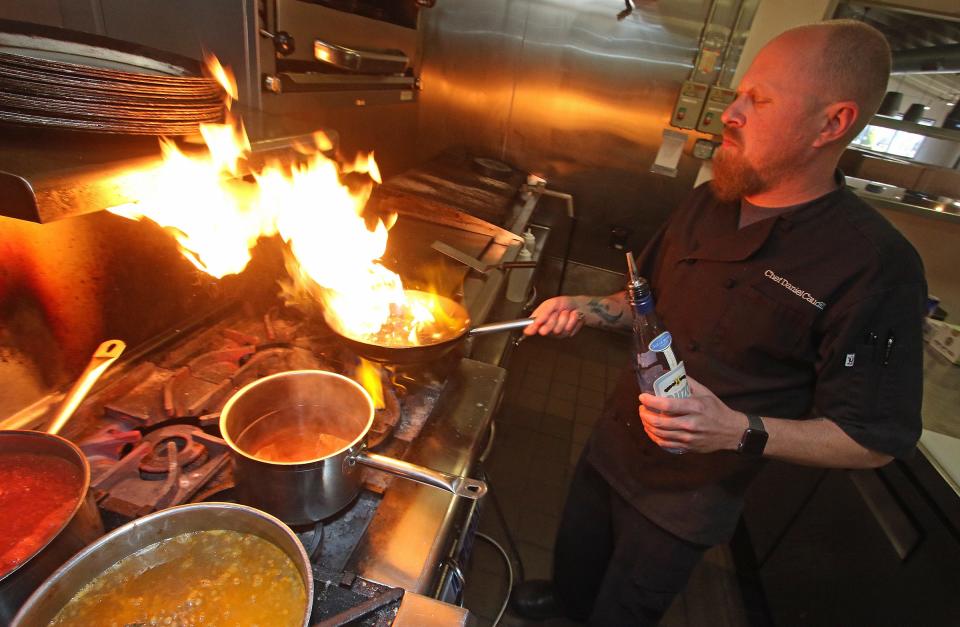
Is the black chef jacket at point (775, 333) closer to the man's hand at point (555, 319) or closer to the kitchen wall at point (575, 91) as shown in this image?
the man's hand at point (555, 319)

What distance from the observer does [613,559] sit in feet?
5.92

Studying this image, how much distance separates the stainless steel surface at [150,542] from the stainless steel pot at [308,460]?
0.31ft

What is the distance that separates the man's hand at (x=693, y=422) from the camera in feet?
3.94

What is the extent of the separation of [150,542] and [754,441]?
4.57 ft

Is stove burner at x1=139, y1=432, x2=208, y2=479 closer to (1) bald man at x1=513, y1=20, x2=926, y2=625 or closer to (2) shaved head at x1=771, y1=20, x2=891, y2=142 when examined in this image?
(1) bald man at x1=513, y1=20, x2=926, y2=625

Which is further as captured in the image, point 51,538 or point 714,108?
point 714,108

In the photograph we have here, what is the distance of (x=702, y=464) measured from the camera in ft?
5.01

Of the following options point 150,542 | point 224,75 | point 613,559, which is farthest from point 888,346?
point 224,75

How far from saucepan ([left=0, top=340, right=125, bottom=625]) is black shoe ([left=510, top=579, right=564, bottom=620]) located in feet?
6.32

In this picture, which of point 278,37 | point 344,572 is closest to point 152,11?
point 278,37

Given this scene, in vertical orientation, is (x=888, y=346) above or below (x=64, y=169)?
below

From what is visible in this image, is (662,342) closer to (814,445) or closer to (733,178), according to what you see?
(814,445)

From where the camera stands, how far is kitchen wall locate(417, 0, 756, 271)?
351 centimetres

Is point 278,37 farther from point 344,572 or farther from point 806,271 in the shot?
point 806,271
